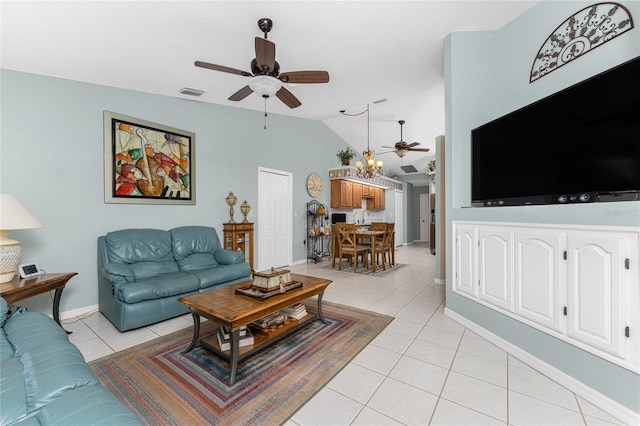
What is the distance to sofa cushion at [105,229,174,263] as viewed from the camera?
3209mm

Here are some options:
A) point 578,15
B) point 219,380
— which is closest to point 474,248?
point 578,15

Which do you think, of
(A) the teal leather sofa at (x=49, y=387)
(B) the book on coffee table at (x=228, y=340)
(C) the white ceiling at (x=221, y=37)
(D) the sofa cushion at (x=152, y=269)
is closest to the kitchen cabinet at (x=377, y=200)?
(C) the white ceiling at (x=221, y=37)

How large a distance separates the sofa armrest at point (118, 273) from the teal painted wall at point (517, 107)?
3472mm

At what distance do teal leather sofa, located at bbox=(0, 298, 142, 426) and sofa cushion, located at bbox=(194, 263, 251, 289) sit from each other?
5.33 ft

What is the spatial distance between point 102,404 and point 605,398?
8.44ft

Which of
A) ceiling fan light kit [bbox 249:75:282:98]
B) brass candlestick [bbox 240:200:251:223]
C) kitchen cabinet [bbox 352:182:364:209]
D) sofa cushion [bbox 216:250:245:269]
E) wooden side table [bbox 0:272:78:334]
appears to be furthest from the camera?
kitchen cabinet [bbox 352:182:364:209]

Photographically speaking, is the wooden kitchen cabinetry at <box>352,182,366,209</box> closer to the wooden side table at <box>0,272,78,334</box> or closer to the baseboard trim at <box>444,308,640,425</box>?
the baseboard trim at <box>444,308,640,425</box>

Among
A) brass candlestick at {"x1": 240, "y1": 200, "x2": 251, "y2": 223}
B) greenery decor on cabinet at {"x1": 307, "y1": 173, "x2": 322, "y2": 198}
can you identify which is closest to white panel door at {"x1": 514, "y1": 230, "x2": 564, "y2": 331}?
brass candlestick at {"x1": 240, "y1": 200, "x2": 251, "y2": 223}

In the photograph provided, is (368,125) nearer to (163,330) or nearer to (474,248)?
(474,248)

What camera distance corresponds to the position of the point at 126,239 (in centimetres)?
331

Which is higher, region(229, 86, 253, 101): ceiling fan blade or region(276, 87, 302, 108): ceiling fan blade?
region(229, 86, 253, 101): ceiling fan blade

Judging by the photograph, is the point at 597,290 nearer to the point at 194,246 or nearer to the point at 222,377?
the point at 222,377

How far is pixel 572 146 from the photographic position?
200 cm

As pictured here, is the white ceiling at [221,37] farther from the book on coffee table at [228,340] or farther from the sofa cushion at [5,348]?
the book on coffee table at [228,340]
